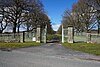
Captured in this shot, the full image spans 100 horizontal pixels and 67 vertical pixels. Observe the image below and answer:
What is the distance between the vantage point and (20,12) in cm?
5356

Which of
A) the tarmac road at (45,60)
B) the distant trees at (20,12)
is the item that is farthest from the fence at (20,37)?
the tarmac road at (45,60)

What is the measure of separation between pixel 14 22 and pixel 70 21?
23965 millimetres

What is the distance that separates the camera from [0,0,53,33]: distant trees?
52.6m

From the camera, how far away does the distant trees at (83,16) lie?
62963 mm

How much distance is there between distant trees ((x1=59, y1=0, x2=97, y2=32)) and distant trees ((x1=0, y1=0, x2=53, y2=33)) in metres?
14.0

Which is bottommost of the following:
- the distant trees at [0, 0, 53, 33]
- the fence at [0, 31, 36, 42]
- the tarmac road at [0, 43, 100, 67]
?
the tarmac road at [0, 43, 100, 67]

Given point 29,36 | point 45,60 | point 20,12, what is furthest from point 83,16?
point 45,60

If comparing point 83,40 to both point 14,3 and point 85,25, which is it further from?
point 85,25

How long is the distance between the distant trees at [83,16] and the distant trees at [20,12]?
45.8ft

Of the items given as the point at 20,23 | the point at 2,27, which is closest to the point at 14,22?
the point at 20,23

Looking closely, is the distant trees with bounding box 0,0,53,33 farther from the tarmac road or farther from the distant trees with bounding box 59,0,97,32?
the tarmac road

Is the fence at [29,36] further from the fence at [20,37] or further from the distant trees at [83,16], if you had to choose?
the distant trees at [83,16]

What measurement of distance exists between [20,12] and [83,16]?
21620mm

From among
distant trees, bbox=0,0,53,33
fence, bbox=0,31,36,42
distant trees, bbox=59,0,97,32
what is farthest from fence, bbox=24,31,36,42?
distant trees, bbox=59,0,97,32
